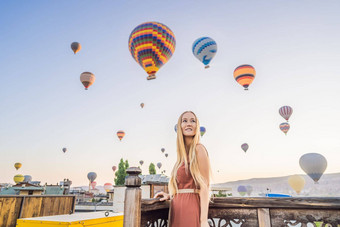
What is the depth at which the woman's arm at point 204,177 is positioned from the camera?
92.2 inches

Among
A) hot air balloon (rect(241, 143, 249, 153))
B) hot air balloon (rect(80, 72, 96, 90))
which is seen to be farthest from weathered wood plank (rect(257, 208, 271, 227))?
hot air balloon (rect(241, 143, 249, 153))

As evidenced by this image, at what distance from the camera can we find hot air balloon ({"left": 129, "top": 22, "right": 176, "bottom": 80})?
1472 centimetres

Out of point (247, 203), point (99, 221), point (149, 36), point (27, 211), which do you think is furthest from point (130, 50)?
point (247, 203)

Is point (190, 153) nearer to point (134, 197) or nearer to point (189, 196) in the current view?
point (189, 196)

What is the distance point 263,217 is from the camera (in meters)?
2.85

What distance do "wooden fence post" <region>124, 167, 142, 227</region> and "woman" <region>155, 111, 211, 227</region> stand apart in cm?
54

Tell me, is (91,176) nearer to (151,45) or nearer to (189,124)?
(151,45)

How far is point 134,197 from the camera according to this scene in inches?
84.5

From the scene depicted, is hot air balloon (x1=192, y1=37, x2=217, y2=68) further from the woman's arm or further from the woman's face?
the woman's arm

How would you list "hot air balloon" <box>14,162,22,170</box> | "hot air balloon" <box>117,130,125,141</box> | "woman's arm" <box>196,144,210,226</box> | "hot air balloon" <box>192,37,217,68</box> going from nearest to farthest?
1. "woman's arm" <box>196,144,210,226</box>
2. "hot air balloon" <box>192,37,217,68</box>
3. "hot air balloon" <box>117,130,125,141</box>
4. "hot air balloon" <box>14,162,22,170</box>

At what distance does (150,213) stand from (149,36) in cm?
1360

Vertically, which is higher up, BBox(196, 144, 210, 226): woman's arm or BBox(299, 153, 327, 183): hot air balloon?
BBox(299, 153, 327, 183): hot air balloon

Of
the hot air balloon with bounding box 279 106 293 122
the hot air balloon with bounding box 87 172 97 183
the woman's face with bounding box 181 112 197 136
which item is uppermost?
the hot air balloon with bounding box 279 106 293 122

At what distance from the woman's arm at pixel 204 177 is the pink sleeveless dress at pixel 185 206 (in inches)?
5.5
